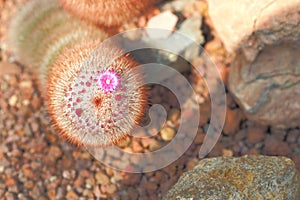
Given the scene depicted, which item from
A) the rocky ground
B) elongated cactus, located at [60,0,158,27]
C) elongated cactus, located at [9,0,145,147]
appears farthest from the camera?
the rocky ground

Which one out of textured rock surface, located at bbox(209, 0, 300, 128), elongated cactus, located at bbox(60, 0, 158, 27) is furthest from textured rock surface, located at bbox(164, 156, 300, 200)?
elongated cactus, located at bbox(60, 0, 158, 27)

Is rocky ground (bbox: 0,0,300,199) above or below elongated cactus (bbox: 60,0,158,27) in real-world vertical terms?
below

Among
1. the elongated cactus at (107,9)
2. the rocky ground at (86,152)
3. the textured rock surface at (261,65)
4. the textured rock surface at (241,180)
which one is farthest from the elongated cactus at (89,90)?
the textured rock surface at (261,65)

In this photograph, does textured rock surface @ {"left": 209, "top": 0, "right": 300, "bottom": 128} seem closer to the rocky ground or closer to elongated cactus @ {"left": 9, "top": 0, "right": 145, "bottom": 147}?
the rocky ground

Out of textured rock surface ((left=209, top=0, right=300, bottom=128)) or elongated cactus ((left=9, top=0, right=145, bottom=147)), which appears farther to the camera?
textured rock surface ((left=209, top=0, right=300, bottom=128))

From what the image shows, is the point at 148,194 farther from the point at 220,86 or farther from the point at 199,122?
the point at 220,86

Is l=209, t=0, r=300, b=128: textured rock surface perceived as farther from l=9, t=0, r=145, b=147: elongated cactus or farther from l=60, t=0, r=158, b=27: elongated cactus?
l=9, t=0, r=145, b=147: elongated cactus

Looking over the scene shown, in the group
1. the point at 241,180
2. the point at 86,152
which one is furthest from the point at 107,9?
the point at 241,180

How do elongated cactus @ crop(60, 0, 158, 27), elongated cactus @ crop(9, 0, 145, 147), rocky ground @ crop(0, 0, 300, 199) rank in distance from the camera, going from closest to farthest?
elongated cactus @ crop(9, 0, 145, 147), elongated cactus @ crop(60, 0, 158, 27), rocky ground @ crop(0, 0, 300, 199)
